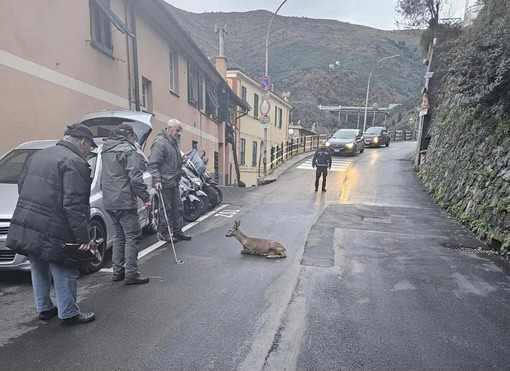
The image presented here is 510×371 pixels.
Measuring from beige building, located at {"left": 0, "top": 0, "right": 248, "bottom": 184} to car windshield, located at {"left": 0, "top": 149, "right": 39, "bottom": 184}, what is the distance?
1.03 m

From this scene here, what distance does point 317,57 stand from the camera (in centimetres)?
9219

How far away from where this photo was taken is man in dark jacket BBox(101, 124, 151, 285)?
4.50 metres

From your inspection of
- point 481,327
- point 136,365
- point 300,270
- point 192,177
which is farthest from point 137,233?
point 192,177

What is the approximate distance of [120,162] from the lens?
4527 mm

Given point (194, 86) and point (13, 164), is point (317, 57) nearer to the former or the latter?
point (194, 86)

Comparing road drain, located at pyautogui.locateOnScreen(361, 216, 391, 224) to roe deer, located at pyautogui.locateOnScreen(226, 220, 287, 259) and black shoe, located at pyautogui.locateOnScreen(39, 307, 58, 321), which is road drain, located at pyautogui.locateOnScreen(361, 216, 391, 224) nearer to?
roe deer, located at pyautogui.locateOnScreen(226, 220, 287, 259)

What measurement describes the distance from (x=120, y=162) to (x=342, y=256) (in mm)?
3713

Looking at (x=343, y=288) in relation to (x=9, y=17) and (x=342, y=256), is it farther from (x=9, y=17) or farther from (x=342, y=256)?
(x=9, y=17)

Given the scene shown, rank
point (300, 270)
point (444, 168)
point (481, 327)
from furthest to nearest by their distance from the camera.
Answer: point (444, 168)
point (300, 270)
point (481, 327)

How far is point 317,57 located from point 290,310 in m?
95.4

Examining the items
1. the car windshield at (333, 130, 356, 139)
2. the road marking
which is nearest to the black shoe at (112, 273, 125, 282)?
the road marking

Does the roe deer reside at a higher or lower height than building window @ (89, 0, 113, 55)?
lower

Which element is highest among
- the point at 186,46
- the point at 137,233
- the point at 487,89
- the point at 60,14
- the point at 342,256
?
the point at 186,46

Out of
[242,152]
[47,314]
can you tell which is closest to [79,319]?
[47,314]
